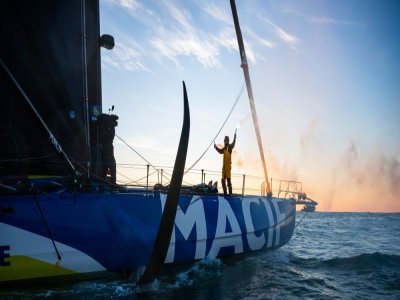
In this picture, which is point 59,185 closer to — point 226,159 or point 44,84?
point 44,84

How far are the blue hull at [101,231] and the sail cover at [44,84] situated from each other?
0.98 meters

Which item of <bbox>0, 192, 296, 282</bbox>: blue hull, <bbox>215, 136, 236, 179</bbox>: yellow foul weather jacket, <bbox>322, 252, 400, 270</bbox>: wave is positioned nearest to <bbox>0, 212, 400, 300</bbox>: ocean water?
<bbox>322, 252, 400, 270</bbox>: wave

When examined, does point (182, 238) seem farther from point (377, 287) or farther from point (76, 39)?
point (76, 39)

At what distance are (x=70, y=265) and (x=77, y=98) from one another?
349 cm

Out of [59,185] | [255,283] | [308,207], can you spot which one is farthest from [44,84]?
[308,207]

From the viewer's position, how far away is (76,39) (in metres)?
6.61

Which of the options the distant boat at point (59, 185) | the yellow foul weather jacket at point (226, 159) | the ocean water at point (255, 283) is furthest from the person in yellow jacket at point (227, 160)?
the ocean water at point (255, 283)

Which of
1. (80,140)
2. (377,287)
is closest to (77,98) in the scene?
(80,140)

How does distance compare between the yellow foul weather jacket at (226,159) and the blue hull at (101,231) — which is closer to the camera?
the blue hull at (101,231)

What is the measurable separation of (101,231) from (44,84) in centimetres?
322

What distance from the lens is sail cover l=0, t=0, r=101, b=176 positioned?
18.2 ft

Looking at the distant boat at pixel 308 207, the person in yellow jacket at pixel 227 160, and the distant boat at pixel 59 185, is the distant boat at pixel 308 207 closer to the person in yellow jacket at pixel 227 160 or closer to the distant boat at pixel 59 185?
the person in yellow jacket at pixel 227 160

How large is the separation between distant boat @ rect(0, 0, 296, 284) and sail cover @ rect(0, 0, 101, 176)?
2 cm

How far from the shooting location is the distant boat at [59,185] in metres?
5.01
